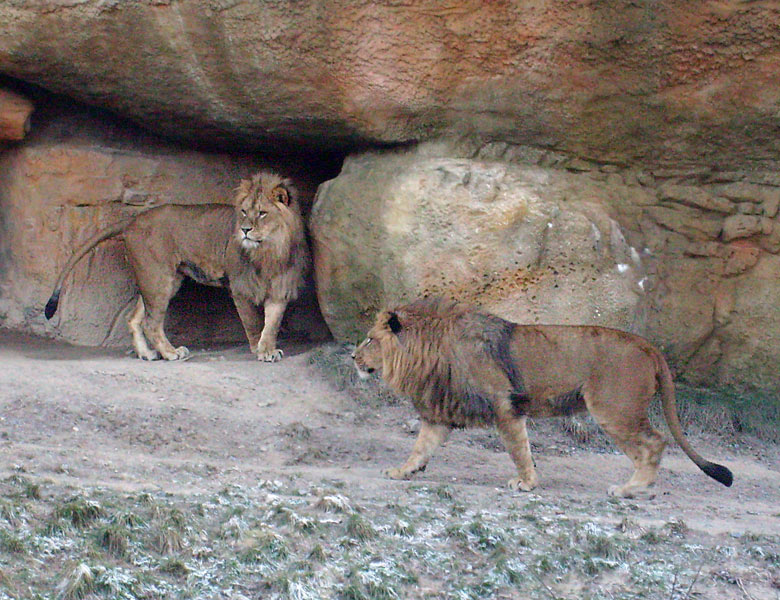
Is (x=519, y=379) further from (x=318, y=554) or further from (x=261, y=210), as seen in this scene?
(x=261, y=210)

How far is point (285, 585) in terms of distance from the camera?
4934 mm

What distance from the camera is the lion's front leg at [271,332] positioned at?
9445 mm

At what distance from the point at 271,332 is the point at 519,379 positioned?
10.5ft

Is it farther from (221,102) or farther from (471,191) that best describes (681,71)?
(221,102)

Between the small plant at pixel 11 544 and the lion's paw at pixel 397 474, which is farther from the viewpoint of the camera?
the lion's paw at pixel 397 474

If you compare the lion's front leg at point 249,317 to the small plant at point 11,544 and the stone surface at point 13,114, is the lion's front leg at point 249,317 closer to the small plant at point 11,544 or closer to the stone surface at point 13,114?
the stone surface at point 13,114

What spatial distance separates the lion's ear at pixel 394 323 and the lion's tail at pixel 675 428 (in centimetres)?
152

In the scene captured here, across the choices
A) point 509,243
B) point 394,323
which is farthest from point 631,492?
point 509,243

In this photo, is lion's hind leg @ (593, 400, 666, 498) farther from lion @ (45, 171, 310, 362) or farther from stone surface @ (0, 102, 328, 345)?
stone surface @ (0, 102, 328, 345)

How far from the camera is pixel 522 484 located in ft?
21.9

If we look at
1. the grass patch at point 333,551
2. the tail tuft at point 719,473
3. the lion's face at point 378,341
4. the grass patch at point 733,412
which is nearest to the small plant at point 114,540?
the grass patch at point 333,551

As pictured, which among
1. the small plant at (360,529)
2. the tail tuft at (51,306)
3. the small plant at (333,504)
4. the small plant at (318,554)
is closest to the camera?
the small plant at (318,554)

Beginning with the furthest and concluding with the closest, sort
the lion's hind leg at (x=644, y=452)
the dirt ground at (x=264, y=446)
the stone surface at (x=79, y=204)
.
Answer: the stone surface at (x=79, y=204)
the lion's hind leg at (x=644, y=452)
the dirt ground at (x=264, y=446)

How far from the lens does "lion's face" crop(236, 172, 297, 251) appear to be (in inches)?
376
